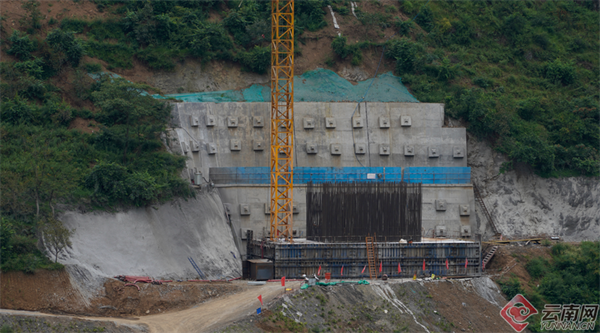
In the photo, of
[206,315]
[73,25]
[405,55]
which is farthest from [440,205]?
[73,25]

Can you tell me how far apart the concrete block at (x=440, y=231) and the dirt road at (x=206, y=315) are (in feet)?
76.3

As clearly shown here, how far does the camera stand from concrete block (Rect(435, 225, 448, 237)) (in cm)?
7625


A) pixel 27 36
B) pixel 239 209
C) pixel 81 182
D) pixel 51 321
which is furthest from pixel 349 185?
pixel 27 36

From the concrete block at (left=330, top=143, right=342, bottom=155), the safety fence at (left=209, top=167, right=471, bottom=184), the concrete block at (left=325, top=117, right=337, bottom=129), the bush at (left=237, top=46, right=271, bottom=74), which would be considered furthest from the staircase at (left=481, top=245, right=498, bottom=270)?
the bush at (left=237, top=46, right=271, bottom=74)

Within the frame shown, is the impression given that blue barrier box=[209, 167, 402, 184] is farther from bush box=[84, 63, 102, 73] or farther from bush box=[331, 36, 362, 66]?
bush box=[331, 36, 362, 66]

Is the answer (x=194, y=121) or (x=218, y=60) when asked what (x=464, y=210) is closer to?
(x=194, y=121)

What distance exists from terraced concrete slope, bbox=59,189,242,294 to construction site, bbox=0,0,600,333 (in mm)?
118

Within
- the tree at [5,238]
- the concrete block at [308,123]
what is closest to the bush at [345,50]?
the concrete block at [308,123]

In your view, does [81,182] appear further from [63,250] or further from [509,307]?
[509,307]

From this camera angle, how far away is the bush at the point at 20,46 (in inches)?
3059

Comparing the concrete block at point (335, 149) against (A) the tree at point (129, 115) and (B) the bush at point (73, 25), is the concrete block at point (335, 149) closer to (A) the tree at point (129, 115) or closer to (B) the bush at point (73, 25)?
(A) the tree at point (129, 115)

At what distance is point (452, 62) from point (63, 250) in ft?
175

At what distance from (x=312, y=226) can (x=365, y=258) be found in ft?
17.0

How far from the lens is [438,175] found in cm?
7750
